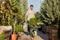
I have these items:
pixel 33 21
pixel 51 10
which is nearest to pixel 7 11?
pixel 51 10

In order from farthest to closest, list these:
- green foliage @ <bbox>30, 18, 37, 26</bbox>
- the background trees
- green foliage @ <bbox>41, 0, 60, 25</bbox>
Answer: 1. green foliage @ <bbox>30, 18, 37, 26</bbox>
2. green foliage @ <bbox>41, 0, 60, 25</bbox>
3. the background trees

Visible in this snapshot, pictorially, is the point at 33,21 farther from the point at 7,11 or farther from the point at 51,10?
the point at 7,11

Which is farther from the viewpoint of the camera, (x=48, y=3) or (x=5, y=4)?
(x=48, y=3)

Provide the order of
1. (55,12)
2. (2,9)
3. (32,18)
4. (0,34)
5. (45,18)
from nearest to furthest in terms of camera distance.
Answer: (0,34), (2,9), (55,12), (45,18), (32,18)

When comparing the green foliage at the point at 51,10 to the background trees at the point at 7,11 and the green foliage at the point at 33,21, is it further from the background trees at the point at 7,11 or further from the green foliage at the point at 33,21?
the green foliage at the point at 33,21

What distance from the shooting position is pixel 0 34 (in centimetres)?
563

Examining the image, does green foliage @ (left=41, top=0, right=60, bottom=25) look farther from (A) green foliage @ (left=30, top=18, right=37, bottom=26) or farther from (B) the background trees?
(A) green foliage @ (left=30, top=18, right=37, bottom=26)

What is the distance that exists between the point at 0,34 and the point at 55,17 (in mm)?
6155

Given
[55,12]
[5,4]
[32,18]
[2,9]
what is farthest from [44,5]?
[32,18]

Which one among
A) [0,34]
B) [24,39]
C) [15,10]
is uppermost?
[15,10]

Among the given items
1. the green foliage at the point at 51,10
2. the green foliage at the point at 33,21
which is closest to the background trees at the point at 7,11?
the green foliage at the point at 51,10

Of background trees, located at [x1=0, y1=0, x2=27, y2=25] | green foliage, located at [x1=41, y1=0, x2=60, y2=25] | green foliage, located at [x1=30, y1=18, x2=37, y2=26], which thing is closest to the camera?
background trees, located at [x1=0, y1=0, x2=27, y2=25]

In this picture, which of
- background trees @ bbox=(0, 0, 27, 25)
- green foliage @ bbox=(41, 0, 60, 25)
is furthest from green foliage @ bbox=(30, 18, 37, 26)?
background trees @ bbox=(0, 0, 27, 25)

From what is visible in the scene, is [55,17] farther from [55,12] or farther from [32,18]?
[32,18]
